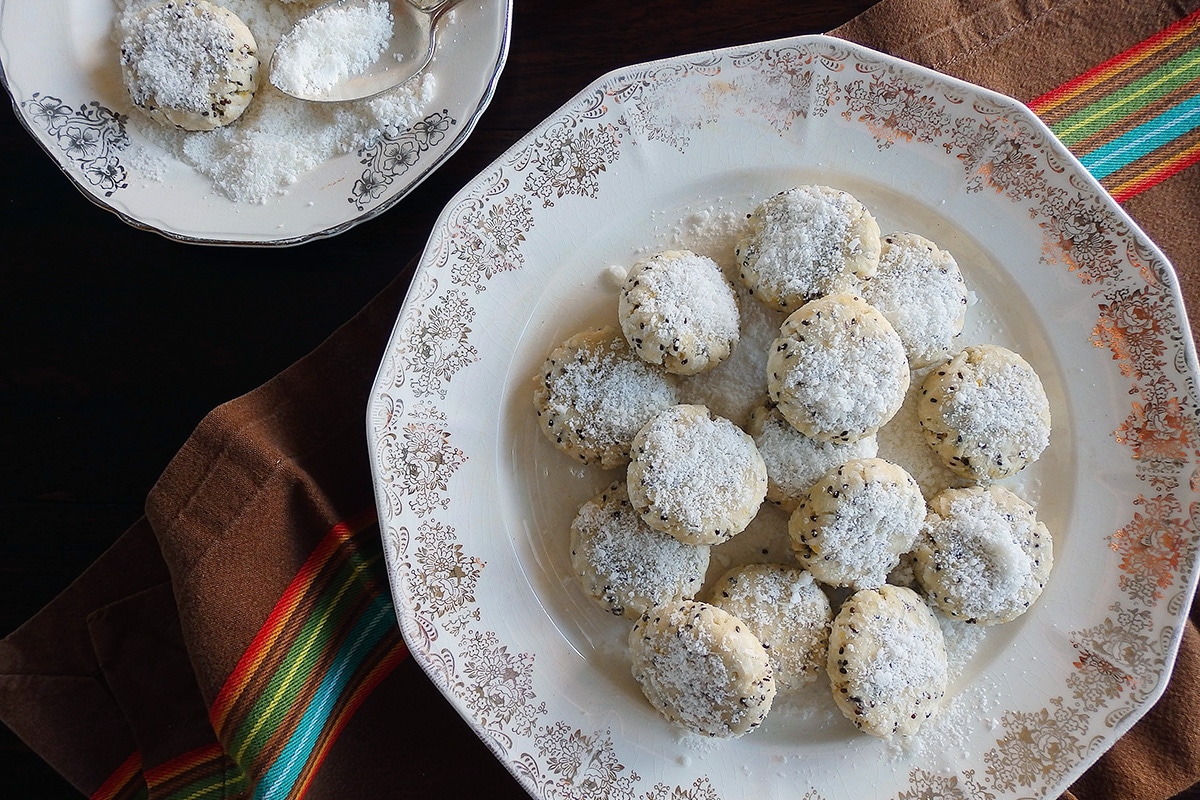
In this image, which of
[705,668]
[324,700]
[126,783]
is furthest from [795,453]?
[126,783]

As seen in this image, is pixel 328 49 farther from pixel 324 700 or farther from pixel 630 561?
pixel 324 700

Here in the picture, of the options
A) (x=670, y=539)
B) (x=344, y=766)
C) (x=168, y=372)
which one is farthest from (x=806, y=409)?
(x=168, y=372)

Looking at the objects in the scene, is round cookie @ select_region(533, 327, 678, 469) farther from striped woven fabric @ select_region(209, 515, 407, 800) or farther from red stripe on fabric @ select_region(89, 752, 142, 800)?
red stripe on fabric @ select_region(89, 752, 142, 800)

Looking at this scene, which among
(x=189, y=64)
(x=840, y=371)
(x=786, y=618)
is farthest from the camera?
(x=189, y=64)

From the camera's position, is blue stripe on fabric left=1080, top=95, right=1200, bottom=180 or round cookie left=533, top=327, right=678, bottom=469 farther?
blue stripe on fabric left=1080, top=95, right=1200, bottom=180

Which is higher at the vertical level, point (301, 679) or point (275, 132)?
point (275, 132)

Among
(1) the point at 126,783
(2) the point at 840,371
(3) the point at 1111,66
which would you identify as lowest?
(1) the point at 126,783

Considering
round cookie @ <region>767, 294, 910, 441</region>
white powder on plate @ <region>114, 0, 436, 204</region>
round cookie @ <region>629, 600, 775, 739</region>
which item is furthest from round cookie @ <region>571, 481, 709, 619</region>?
white powder on plate @ <region>114, 0, 436, 204</region>
